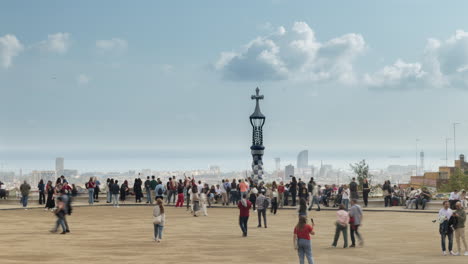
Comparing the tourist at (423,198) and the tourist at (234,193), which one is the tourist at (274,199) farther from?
the tourist at (423,198)

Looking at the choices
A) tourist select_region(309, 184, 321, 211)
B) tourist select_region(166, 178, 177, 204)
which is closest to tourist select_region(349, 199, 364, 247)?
tourist select_region(309, 184, 321, 211)

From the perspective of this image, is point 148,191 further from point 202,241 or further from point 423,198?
point 202,241

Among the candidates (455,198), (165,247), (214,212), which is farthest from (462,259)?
(214,212)

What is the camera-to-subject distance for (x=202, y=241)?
77.5ft

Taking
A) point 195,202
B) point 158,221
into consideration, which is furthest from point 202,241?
point 195,202

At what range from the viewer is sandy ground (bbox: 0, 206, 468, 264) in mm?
19406

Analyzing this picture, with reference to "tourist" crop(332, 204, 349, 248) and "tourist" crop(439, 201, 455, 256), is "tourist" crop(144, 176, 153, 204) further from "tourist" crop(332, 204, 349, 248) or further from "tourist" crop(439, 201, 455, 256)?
"tourist" crop(439, 201, 455, 256)

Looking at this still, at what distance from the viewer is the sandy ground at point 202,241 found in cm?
1941

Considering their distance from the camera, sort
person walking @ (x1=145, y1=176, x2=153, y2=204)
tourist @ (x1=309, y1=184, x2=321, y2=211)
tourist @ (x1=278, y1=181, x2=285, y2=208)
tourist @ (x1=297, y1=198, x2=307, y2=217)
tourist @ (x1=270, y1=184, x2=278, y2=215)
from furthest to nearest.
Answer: person walking @ (x1=145, y1=176, x2=153, y2=204)
tourist @ (x1=278, y1=181, x2=285, y2=208)
tourist @ (x1=309, y1=184, x2=321, y2=211)
tourist @ (x1=270, y1=184, x2=278, y2=215)
tourist @ (x1=297, y1=198, x2=307, y2=217)

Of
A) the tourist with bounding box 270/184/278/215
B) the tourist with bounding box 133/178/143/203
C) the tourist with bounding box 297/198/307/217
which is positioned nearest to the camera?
the tourist with bounding box 297/198/307/217

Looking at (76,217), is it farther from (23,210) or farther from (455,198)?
(455,198)

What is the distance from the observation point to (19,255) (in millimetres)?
19609

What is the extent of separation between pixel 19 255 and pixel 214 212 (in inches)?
799

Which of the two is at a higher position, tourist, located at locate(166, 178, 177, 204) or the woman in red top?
tourist, located at locate(166, 178, 177, 204)
